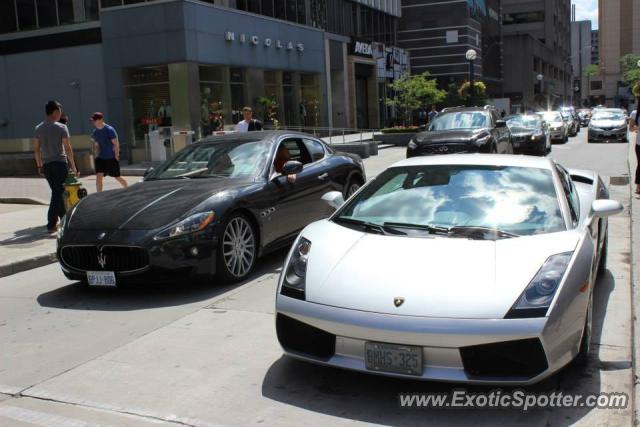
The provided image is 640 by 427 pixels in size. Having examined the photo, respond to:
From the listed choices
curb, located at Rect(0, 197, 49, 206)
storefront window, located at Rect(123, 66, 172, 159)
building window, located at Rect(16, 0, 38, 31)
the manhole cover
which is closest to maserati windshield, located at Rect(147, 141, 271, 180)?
curb, located at Rect(0, 197, 49, 206)

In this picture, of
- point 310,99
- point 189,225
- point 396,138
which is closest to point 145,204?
point 189,225

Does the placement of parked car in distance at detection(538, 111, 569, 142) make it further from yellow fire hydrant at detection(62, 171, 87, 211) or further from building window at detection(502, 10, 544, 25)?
building window at detection(502, 10, 544, 25)

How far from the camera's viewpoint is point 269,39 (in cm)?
3077

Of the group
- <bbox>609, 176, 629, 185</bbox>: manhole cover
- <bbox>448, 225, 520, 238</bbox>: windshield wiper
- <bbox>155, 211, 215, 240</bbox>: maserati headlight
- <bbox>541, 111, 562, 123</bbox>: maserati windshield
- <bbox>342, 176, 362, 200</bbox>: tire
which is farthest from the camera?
<bbox>541, 111, 562, 123</bbox>: maserati windshield

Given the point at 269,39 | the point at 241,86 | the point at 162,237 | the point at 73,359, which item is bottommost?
the point at 73,359

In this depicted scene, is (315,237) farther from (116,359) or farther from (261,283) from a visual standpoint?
(261,283)

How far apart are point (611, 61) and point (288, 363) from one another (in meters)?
169

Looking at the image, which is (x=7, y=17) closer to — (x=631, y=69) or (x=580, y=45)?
(x=631, y=69)

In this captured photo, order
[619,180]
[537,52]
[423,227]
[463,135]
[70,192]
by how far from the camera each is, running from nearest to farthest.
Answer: [423,227]
[70,192]
[619,180]
[463,135]
[537,52]

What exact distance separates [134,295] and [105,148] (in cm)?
571

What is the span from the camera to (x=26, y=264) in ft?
27.4

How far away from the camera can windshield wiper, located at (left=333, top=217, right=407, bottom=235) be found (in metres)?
4.53

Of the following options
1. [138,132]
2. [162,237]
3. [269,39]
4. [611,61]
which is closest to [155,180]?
[162,237]

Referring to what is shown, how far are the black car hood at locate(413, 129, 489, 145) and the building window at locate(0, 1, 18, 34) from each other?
2366 cm
